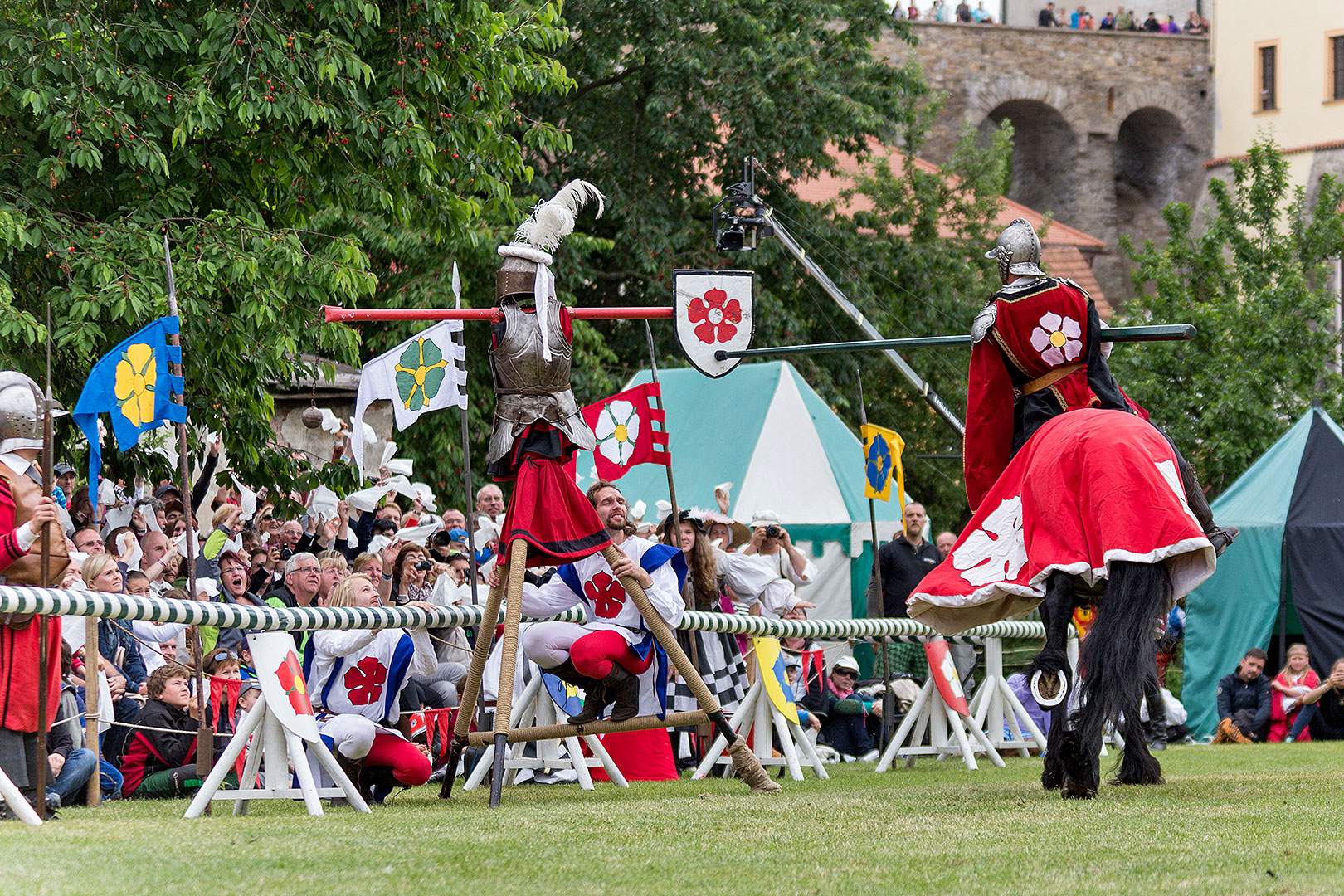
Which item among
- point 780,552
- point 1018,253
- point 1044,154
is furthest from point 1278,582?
point 1044,154

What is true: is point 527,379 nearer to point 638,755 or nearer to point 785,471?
point 638,755

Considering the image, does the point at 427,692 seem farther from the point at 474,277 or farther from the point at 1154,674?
the point at 474,277

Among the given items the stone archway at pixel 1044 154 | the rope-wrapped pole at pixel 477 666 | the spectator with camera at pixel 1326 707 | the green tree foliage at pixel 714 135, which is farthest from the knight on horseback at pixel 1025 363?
the stone archway at pixel 1044 154

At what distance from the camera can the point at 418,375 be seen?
891 cm

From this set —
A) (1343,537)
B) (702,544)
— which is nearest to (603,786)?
(702,544)

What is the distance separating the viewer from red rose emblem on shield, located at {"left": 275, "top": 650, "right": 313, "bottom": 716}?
7242 millimetres

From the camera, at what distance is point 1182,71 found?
5006 cm

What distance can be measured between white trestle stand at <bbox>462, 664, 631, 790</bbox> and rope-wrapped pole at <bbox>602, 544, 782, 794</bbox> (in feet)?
2.74

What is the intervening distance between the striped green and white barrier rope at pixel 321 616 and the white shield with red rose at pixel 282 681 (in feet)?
0.20

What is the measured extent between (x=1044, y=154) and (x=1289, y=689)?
37636 mm

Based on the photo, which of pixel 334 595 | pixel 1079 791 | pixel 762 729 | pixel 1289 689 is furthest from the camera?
pixel 1289 689

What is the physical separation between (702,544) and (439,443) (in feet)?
30.9

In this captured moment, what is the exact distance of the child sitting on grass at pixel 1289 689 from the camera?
1522 cm

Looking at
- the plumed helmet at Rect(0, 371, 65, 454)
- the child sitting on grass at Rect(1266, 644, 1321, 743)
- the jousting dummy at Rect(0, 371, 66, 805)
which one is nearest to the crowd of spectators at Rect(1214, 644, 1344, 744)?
the child sitting on grass at Rect(1266, 644, 1321, 743)
